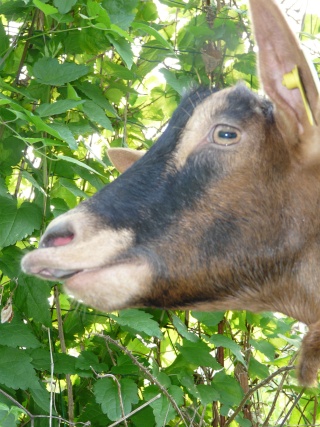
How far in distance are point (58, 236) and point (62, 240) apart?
0.02 metres

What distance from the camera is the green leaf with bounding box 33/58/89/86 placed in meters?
3.46

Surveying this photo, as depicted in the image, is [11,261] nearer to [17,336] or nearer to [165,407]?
[17,336]

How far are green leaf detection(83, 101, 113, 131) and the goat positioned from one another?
2.92 ft

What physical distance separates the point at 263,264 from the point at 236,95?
2.07ft

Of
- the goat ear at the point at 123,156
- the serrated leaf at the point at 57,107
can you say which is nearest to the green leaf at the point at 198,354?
the goat ear at the point at 123,156

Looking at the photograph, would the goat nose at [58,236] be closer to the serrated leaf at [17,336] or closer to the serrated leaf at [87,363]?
the serrated leaf at [17,336]

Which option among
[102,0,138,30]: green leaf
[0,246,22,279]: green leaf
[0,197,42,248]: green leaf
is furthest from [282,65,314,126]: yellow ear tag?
[0,246,22,279]: green leaf

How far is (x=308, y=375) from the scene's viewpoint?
2939mm

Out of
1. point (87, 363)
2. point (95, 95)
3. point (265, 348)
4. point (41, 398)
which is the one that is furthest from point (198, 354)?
point (95, 95)

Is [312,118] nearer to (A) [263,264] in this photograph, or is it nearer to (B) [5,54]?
(A) [263,264]

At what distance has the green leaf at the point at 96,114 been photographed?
3678 mm

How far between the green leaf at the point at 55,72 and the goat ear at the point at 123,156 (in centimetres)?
37

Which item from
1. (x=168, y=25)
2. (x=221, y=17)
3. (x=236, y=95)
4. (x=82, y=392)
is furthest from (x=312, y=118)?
(x=82, y=392)

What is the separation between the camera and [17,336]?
364cm
